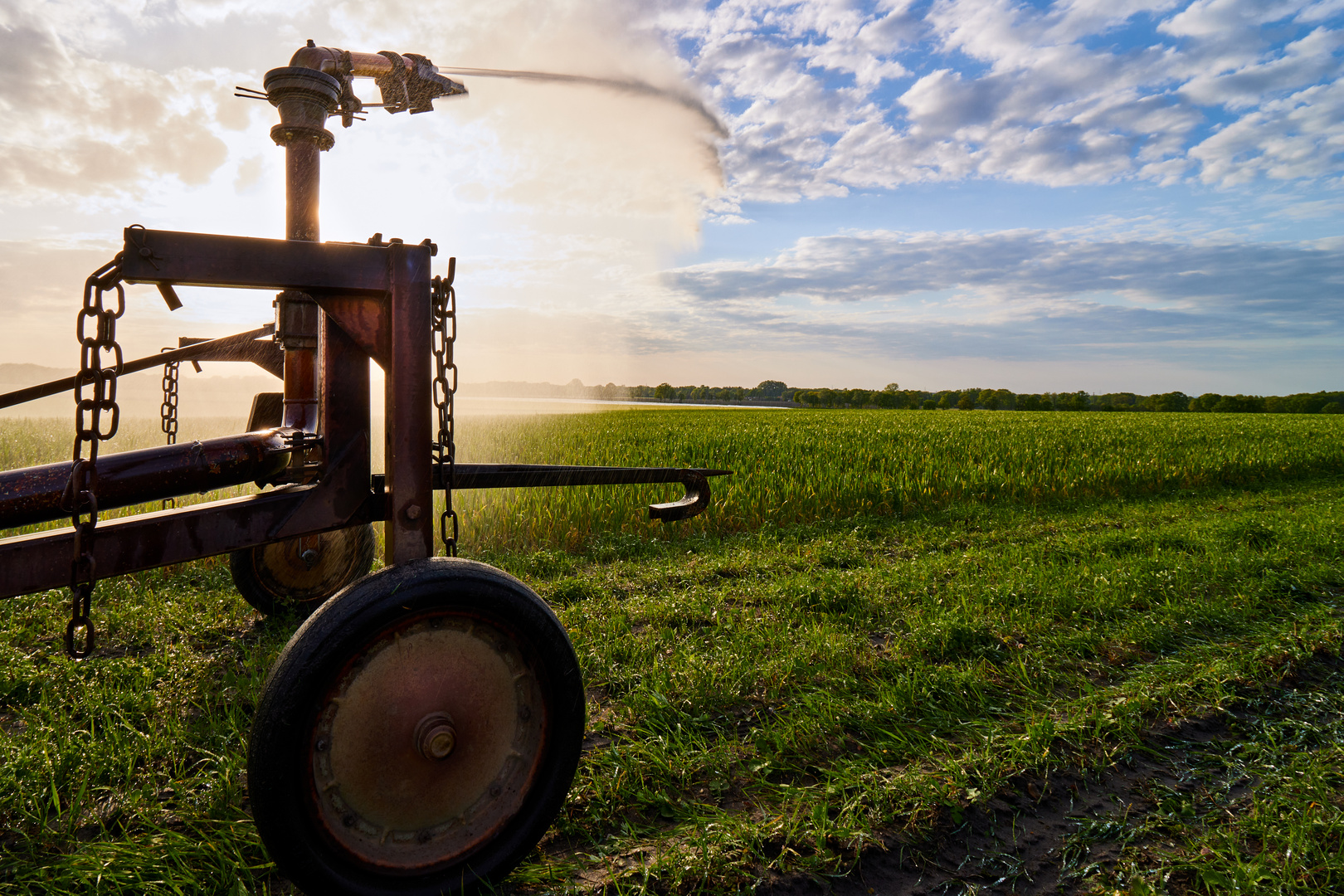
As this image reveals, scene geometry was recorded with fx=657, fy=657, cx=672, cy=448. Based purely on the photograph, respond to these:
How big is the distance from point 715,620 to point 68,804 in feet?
9.85

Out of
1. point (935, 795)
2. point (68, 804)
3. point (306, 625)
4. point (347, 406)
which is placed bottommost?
point (68, 804)

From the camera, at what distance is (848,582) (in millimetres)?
4695

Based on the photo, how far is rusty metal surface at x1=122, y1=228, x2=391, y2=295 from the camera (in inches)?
69.9

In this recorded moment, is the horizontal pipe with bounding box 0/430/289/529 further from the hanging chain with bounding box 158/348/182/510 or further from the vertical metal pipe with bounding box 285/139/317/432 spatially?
the hanging chain with bounding box 158/348/182/510

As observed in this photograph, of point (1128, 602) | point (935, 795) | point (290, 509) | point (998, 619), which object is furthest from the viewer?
point (1128, 602)

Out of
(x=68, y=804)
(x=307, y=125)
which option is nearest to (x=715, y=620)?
Result: (x=68, y=804)

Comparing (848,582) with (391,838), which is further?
(848,582)

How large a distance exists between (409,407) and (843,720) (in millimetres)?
2248

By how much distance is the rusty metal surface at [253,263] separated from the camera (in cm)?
177

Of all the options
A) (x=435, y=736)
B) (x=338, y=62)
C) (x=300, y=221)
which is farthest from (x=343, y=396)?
(x=338, y=62)

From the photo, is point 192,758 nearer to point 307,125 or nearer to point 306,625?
point 306,625

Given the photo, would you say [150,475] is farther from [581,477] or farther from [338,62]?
[338,62]

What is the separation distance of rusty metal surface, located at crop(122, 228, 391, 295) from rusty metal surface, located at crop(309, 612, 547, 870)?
107cm

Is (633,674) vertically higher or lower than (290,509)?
lower
